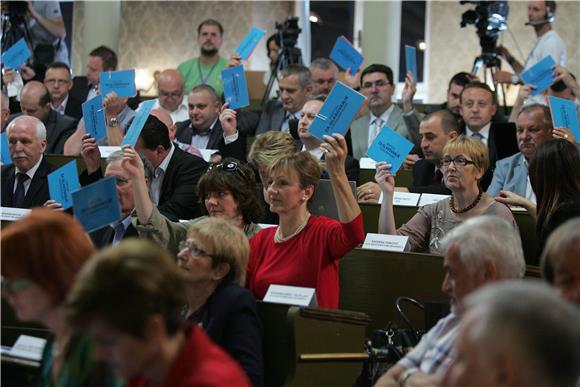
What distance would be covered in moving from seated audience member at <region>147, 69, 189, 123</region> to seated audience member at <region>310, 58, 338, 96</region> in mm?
1010

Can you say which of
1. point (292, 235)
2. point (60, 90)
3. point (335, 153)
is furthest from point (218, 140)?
point (335, 153)

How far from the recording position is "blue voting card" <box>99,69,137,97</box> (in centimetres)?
631

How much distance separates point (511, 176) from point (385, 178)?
3.61 ft

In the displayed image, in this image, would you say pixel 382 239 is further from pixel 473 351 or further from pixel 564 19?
pixel 564 19

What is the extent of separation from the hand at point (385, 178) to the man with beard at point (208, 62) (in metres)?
3.95

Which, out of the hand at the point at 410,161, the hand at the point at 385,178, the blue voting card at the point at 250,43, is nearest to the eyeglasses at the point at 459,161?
the hand at the point at 385,178

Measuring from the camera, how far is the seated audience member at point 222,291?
10.2 feet

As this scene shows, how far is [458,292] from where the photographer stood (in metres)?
2.66

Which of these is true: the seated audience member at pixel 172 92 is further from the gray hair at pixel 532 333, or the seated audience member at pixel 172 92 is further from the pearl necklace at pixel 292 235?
A: the gray hair at pixel 532 333

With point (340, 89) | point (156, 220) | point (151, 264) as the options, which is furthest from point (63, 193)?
point (151, 264)

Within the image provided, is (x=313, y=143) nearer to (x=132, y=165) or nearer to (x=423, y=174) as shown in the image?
(x=423, y=174)

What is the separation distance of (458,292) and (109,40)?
7.56 meters

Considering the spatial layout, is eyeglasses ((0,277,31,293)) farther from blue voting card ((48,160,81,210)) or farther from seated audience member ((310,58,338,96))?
seated audience member ((310,58,338,96))

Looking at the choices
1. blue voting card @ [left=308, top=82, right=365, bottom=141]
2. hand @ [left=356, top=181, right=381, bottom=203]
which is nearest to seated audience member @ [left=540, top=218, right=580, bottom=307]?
blue voting card @ [left=308, top=82, right=365, bottom=141]
